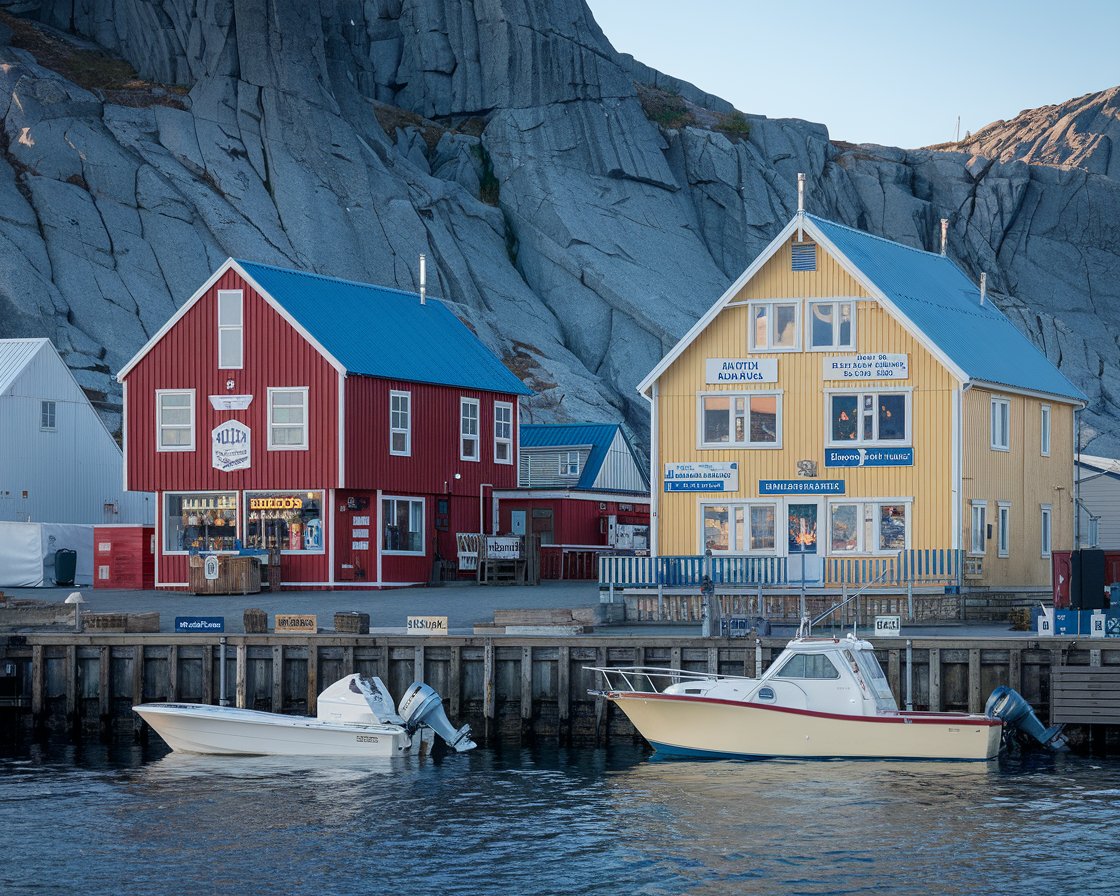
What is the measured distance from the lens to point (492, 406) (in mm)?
64812

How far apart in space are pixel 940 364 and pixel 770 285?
525cm

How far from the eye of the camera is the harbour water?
2517 cm

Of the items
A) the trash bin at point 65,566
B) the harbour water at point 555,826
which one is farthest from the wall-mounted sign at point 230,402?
the harbour water at point 555,826

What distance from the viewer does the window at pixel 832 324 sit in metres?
50.2

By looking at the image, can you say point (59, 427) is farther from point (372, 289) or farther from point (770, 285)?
point (770, 285)

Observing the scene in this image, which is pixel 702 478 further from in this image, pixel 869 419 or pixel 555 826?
pixel 555 826

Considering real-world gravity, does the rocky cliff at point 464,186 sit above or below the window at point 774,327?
above

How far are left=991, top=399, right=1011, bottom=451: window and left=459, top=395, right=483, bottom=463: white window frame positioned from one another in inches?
760

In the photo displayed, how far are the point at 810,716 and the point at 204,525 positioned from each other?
2964 cm

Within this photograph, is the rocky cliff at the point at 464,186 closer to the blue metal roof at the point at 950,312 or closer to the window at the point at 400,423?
the window at the point at 400,423

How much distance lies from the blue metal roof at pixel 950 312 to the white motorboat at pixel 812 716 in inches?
660

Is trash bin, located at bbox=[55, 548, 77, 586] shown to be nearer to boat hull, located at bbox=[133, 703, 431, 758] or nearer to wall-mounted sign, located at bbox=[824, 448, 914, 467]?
boat hull, located at bbox=[133, 703, 431, 758]

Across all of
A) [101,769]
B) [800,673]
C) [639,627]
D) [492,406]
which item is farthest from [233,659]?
[492,406]

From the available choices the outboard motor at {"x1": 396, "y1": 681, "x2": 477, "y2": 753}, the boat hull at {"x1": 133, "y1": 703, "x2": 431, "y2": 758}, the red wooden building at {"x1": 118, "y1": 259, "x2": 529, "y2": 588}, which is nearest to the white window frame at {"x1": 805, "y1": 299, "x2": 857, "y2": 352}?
the red wooden building at {"x1": 118, "y1": 259, "x2": 529, "y2": 588}
